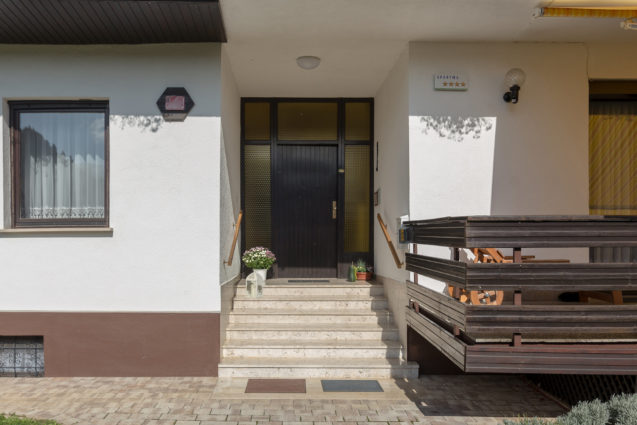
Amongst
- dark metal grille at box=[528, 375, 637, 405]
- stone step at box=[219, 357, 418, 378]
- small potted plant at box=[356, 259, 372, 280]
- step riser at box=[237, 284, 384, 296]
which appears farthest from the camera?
small potted plant at box=[356, 259, 372, 280]

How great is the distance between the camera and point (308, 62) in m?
5.44

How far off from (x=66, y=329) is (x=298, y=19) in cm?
377

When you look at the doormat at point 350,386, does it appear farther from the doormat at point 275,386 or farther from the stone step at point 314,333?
the stone step at point 314,333

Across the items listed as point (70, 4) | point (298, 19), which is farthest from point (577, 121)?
point (70, 4)

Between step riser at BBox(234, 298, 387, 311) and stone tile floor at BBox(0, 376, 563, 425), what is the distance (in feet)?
3.72

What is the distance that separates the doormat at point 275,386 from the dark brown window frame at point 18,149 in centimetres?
224

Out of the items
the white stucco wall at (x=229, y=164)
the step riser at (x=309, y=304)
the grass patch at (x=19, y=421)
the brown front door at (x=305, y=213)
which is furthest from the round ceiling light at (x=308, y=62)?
the grass patch at (x=19, y=421)

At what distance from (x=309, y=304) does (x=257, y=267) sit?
83cm

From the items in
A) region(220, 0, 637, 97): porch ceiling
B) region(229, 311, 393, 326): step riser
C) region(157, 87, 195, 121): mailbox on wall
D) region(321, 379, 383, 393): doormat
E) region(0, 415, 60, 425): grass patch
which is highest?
region(220, 0, 637, 97): porch ceiling

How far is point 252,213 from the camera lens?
686 centimetres

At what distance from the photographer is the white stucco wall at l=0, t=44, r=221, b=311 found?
485 cm

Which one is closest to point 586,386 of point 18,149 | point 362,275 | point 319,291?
point 319,291

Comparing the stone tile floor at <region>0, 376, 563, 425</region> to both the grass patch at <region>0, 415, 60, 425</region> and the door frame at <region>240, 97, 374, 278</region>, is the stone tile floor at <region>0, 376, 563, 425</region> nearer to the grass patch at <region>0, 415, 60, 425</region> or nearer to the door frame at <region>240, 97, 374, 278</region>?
the grass patch at <region>0, 415, 60, 425</region>

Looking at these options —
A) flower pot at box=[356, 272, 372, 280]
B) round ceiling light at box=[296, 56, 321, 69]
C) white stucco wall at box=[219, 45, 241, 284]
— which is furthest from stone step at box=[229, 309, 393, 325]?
round ceiling light at box=[296, 56, 321, 69]
